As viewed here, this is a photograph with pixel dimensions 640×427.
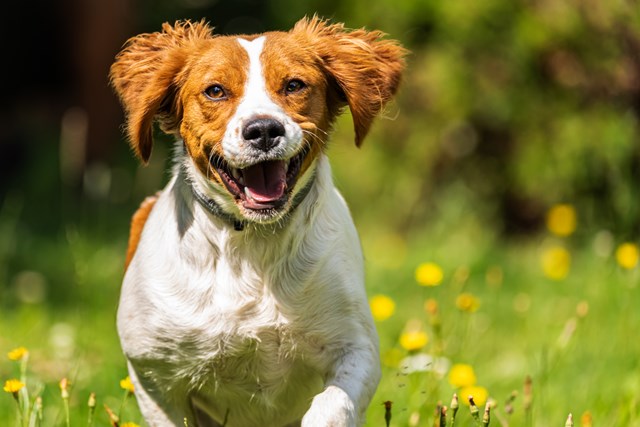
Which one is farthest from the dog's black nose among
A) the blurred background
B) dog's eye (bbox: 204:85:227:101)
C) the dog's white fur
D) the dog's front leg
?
the blurred background

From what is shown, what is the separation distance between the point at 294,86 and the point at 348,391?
3.14ft

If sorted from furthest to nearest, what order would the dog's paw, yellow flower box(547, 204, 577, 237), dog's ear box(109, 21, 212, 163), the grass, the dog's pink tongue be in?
yellow flower box(547, 204, 577, 237) → the grass → dog's ear box(109, 21, 212, 163) → the dog's pink tongue → the dog's paw

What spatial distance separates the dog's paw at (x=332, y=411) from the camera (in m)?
3.07

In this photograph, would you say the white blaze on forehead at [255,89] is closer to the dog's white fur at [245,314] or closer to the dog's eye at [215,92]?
the dog's eye at [215,92]

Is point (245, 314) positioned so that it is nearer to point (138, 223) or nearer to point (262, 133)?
point (262, 133)

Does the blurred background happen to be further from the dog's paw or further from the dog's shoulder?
the dog's paw

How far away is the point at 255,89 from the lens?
3.36 metres

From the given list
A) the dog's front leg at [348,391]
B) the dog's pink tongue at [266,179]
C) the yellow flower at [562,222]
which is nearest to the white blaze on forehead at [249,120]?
→ the dog's pink tongue at [266,179]

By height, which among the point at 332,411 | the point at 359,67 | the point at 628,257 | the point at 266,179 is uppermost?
the point at 359,67

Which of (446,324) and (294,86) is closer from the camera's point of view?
(294,86)

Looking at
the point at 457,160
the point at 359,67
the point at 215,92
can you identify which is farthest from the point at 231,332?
the point at 457,160

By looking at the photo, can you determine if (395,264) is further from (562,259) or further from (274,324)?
(274,324)

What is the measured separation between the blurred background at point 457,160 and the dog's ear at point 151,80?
71.6 inches

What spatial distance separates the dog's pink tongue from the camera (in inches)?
130
